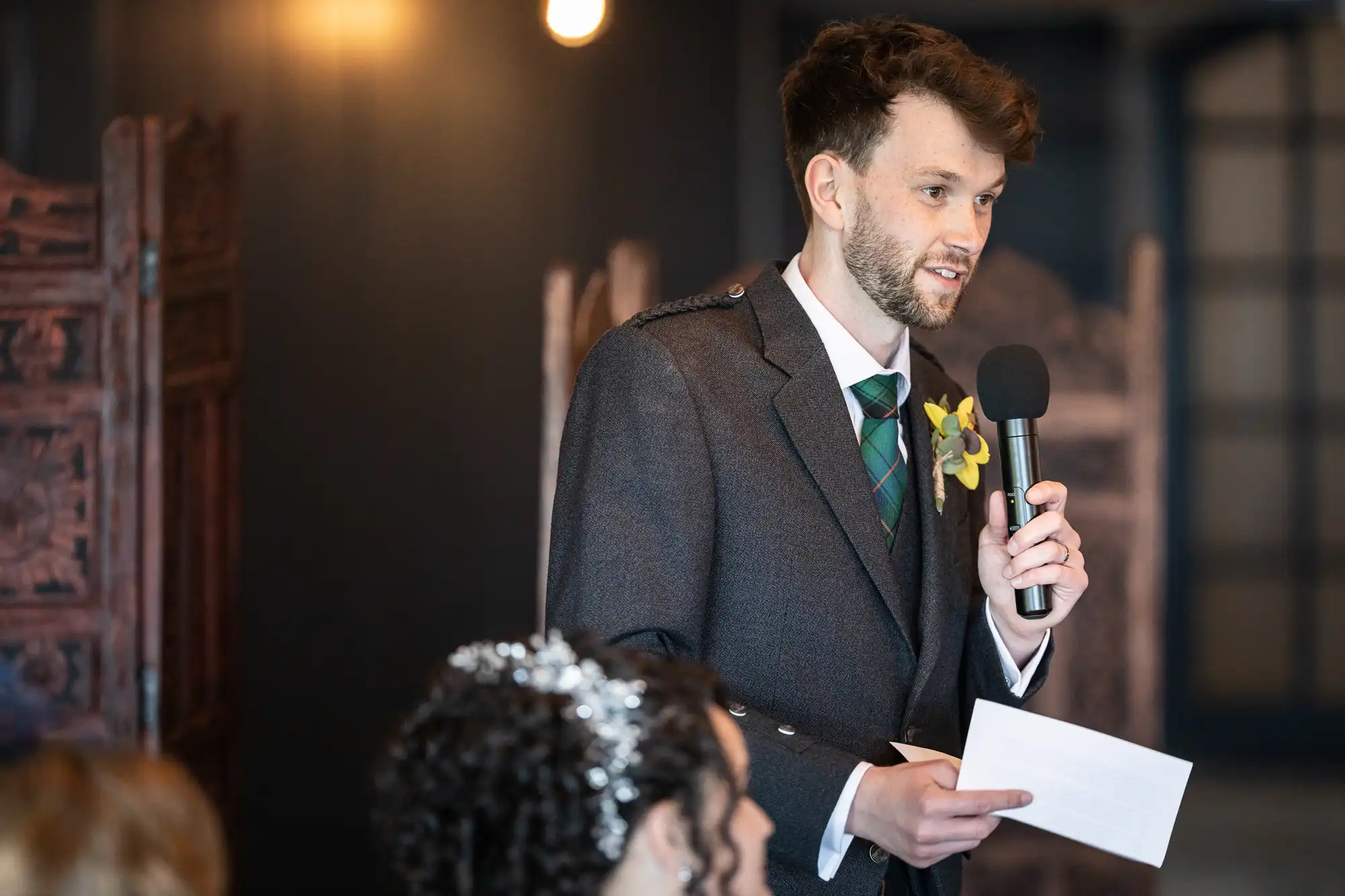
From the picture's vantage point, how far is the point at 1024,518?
2055mm

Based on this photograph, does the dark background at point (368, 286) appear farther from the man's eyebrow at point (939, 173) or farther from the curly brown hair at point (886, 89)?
the man's eyebrow at point (939, 173)

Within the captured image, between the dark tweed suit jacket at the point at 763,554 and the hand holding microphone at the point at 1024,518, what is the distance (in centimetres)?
11

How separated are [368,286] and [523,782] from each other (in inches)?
137

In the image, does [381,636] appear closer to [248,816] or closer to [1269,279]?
[248,816]

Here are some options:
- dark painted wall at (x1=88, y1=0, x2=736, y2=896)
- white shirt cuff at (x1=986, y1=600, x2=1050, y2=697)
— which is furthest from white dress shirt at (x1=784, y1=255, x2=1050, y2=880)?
dark painted wall at (x1=88, y1=0, x2=736, y2=896)

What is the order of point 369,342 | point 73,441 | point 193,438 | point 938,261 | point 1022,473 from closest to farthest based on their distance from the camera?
point 1022,473 → point 938,261 → point 73,441 → point 193,438 → point 369,342

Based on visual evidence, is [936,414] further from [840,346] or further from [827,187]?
[827,187]

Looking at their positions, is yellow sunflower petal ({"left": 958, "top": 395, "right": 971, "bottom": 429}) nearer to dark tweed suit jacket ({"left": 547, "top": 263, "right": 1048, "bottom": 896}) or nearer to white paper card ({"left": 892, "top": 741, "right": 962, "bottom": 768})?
dark tweed suit jacket ({"left": 547, "top": 263, "right": 1048, "bottom": 896})

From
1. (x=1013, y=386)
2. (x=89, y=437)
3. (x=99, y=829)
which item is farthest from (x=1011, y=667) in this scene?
(x=89, y=437)

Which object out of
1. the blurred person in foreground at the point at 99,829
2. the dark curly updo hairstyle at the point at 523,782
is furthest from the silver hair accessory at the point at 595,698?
the blurred person in foreground at the point at 99,829

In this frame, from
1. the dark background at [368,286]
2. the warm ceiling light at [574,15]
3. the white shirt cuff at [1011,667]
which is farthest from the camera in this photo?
the warm ceiling light at [574,15]

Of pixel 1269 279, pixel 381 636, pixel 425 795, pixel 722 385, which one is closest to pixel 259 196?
pixel 381 636

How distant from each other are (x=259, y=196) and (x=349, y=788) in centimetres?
182

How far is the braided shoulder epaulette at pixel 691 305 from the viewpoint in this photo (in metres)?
2.15
